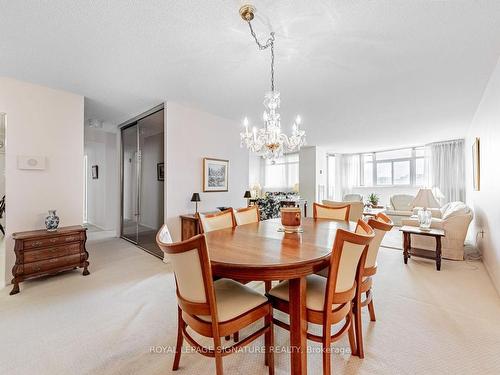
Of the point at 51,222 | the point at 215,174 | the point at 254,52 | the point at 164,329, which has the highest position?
the point at 254,52

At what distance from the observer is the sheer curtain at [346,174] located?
906 centimetres

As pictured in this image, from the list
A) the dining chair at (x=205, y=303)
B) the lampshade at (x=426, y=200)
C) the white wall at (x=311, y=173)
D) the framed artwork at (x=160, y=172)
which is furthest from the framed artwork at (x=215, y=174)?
the lampshade at (x=426, y=200)

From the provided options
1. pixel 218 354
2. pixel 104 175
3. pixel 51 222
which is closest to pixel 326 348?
pixel 218 354

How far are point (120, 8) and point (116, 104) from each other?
7.68 feet

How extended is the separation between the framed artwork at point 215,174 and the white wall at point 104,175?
2.22 metres

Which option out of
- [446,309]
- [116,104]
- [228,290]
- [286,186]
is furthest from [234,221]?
[286,186]

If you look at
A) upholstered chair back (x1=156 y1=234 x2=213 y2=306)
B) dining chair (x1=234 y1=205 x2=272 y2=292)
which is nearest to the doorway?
dining chair (x1=234 y1=205 x2=272 y2=292)

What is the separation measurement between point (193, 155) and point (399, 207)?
6.43 m

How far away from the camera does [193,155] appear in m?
3.90

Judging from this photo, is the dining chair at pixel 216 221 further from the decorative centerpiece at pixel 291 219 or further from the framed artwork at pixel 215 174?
the framed artwork at pixel 215 174

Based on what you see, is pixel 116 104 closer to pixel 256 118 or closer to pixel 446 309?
pixel 256 118

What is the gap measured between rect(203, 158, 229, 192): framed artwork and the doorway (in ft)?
2.33

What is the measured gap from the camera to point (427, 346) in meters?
1.71

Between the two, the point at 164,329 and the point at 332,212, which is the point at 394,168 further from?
the point at 164,329
